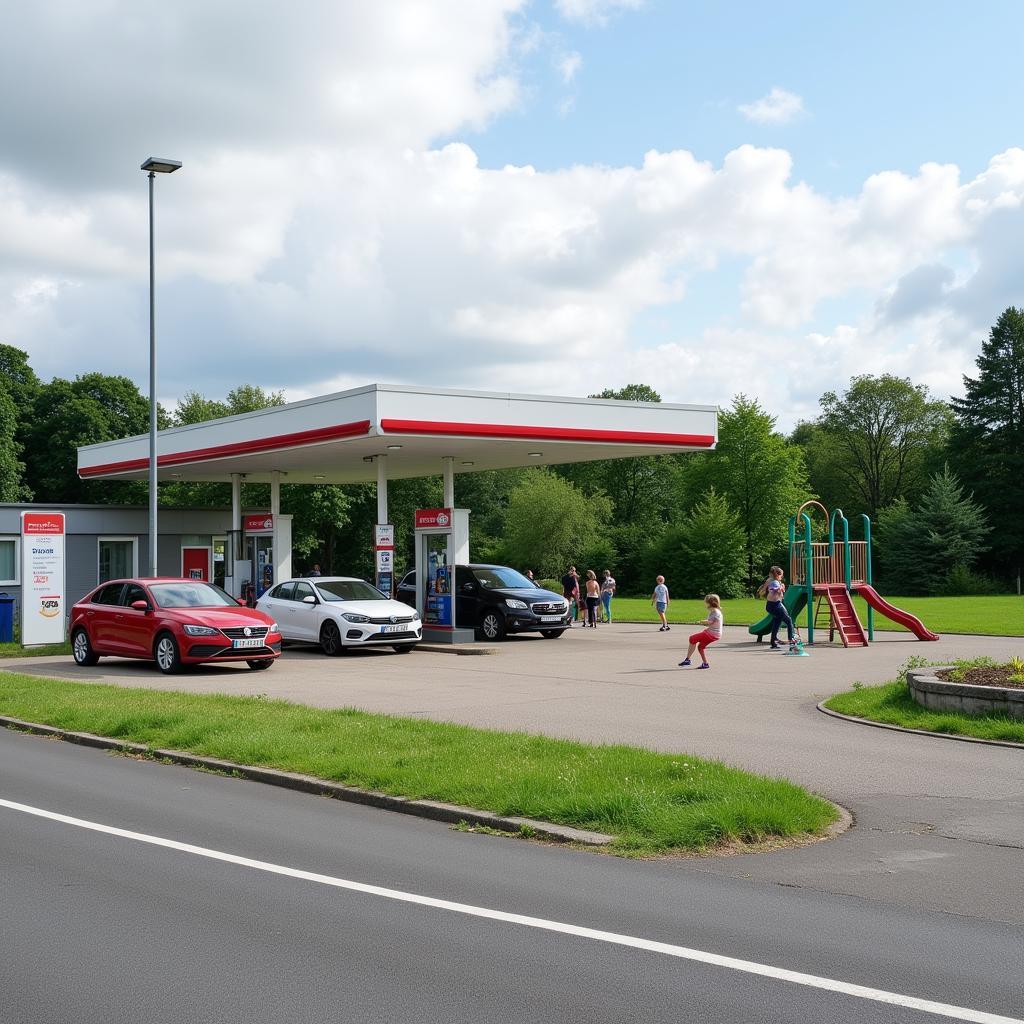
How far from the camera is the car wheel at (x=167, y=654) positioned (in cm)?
1952

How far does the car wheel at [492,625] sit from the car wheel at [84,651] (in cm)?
908

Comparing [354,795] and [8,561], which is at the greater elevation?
[8,561]

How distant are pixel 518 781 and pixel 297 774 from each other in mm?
2118

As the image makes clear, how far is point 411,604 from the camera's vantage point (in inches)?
1141

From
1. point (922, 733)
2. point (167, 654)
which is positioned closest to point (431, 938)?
point (922, 733)

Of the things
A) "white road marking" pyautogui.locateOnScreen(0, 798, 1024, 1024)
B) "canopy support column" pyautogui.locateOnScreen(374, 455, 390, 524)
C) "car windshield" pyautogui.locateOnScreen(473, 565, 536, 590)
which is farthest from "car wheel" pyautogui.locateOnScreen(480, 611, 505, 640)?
"white road marking" pyautogui.locateOnScreen(0, 798, 1024, 1024)

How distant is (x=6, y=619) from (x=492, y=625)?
11332mm

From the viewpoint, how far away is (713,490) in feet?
230

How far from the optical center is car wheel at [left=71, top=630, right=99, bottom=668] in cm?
2136

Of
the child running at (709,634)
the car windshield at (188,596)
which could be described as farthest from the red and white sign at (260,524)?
the child running at (709,634)

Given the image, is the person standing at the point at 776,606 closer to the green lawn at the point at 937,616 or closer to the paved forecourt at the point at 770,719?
the paved forecourt at the point at 770,719

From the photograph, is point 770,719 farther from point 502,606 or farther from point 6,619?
point 6,619

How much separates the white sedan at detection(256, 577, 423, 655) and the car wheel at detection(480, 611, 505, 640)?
2.69m

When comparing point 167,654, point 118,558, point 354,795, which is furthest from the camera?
point 118,558
